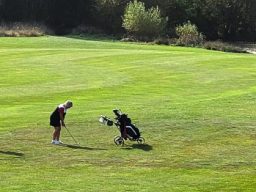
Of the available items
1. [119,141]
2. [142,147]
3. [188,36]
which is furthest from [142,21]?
[142,147]

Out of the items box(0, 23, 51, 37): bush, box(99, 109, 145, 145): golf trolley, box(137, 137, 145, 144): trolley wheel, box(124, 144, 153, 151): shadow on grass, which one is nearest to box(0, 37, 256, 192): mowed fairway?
box(124, 144, 153, 151): shadow on grass

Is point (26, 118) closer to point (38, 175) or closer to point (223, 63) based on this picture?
point (38, 175)

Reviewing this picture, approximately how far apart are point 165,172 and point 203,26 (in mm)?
85376

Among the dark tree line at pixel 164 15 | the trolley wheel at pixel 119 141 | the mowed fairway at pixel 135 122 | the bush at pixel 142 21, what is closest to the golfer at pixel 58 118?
the mowed fairway at pixel 135 122

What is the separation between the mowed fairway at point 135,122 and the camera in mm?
18281

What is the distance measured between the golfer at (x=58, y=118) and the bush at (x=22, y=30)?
66.2 meters

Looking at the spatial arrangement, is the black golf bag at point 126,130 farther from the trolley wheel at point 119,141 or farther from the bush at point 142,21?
the bush at point 142,21

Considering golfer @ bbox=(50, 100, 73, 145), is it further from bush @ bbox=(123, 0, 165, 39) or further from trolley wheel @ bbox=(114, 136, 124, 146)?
bush @ bbox=(123, 0, 165, 39)

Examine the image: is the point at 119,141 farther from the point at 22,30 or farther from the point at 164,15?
the point at 164,15

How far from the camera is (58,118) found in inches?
933

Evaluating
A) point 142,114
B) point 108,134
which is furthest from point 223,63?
point 108,134

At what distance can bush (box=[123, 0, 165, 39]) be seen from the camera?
9188cm

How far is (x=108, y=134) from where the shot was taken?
26.2 m

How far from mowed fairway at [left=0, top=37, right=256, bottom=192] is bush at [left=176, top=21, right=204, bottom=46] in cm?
2861
